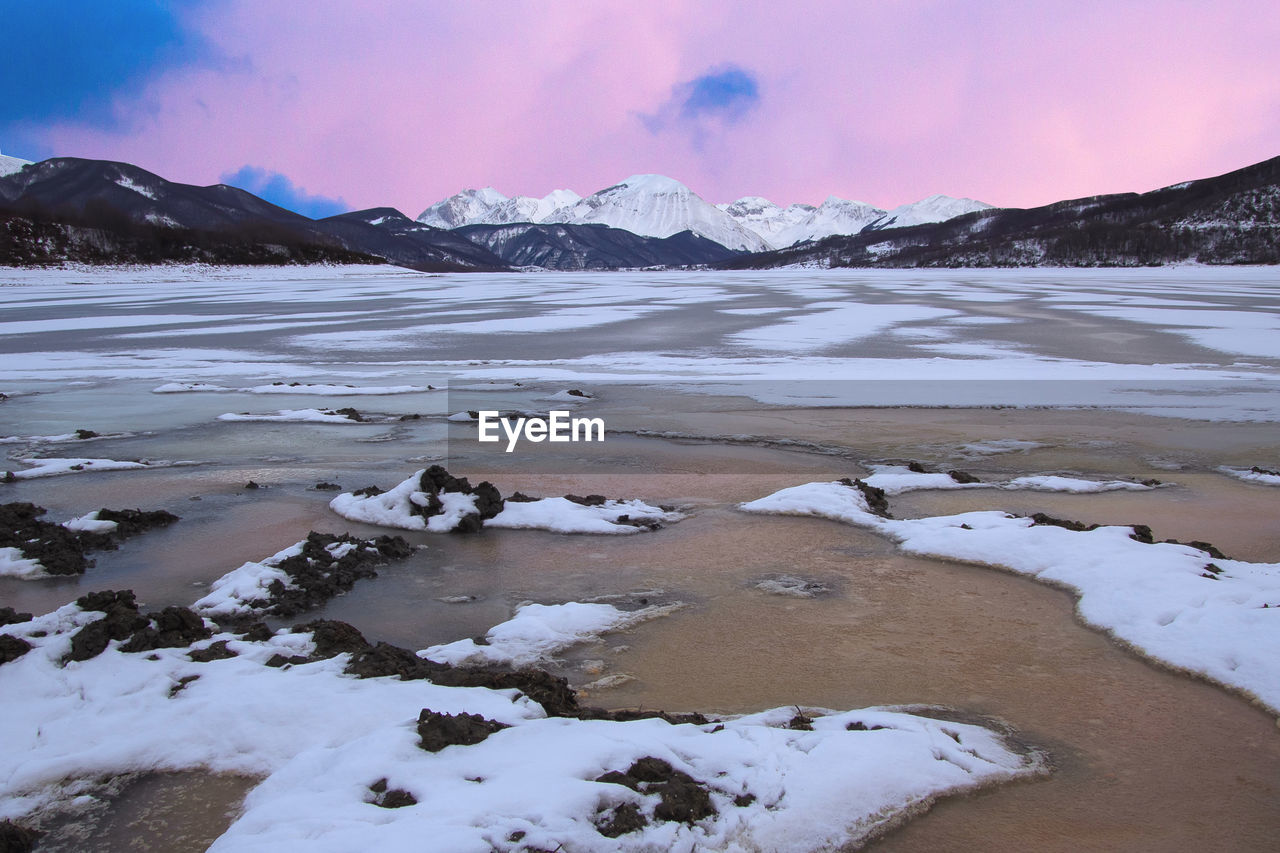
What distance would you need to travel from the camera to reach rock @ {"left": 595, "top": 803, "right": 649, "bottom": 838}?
277 cm

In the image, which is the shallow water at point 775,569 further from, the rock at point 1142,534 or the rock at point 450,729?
the rock at point 450,729

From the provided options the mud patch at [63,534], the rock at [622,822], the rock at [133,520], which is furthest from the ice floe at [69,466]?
the rock at [622,822]

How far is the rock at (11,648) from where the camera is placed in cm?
391

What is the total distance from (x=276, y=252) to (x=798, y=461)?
77295mm

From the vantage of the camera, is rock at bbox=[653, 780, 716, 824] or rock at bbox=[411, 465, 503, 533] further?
rock at bbox=[411, 465, 503, 533]

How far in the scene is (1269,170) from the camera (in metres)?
116

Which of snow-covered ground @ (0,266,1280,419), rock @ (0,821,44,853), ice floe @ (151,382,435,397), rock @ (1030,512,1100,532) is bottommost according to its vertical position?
rock @ (0,821,44,853)

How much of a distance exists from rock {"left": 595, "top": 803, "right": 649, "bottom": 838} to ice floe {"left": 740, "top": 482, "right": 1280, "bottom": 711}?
9.55 ft

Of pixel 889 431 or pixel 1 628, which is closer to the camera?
pixel 1 628

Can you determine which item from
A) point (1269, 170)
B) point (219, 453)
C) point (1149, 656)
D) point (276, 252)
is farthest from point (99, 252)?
point (1269, 170)

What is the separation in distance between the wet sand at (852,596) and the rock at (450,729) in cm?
72

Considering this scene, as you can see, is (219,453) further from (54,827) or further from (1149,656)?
(1149,656)

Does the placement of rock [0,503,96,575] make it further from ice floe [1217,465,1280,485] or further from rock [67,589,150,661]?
ice floe [1217,465,1280,485]

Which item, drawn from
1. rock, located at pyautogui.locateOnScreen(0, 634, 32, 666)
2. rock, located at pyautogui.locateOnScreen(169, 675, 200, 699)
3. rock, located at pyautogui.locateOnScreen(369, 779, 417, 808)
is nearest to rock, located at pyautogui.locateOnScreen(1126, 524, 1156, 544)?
rock, located at pyautogui.locateOnScreen(369, 779, 417, 808)
